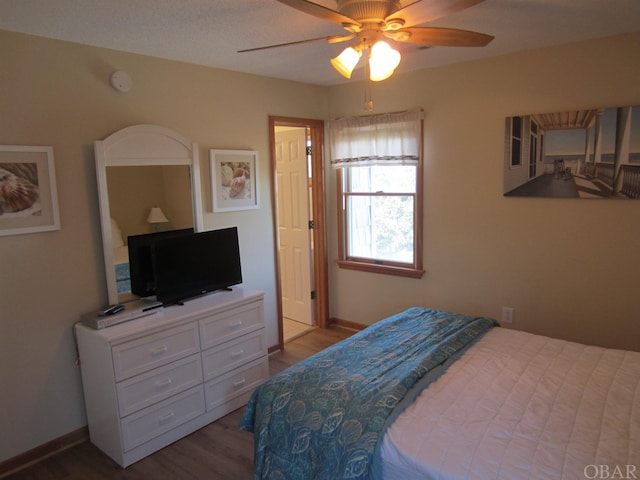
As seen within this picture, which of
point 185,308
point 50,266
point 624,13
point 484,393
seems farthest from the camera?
point 185,308

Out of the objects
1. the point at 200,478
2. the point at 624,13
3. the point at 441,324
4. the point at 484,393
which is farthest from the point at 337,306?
the point at 624,13

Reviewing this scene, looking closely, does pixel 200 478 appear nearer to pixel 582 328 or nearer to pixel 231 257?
pixel 231 257

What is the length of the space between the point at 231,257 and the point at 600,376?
2.39 meters

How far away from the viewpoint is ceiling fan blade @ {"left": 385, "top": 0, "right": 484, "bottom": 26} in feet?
5.30

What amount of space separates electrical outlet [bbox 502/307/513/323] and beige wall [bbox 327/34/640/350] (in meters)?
0.04

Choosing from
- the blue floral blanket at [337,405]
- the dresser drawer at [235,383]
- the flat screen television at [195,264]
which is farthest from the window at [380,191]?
the blue floral blanket at [337,405]

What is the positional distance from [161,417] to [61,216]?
4.40 ft

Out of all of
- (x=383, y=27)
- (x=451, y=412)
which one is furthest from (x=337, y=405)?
(x=383, y=27)

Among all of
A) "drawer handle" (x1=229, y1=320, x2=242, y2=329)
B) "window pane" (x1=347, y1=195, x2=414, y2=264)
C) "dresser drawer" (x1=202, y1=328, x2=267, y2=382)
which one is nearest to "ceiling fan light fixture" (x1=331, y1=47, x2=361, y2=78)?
"drawer handle" (x1=229, y1=320, x2=242, y2=329)

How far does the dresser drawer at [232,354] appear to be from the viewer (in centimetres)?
289

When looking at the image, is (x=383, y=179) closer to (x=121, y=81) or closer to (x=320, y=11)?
(x=121, y=81)

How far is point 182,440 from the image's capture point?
108 inches

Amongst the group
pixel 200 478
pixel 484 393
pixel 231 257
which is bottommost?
pixel 200 478

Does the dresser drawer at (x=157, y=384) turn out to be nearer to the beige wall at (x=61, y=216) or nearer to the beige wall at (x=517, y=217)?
the beige wall at (x=61, y=216)
